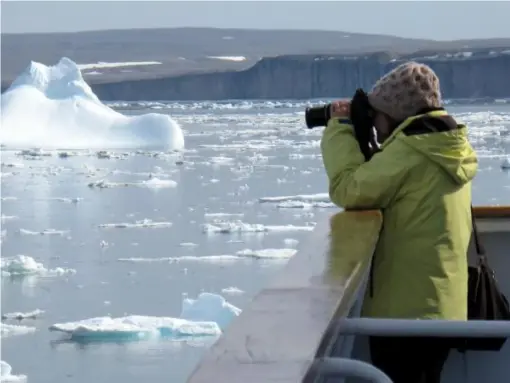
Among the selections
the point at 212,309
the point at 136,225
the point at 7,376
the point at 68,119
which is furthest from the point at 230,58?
the point at 7,376

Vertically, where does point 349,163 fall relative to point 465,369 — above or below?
above

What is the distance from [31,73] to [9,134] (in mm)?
1111

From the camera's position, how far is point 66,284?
652 centimetres

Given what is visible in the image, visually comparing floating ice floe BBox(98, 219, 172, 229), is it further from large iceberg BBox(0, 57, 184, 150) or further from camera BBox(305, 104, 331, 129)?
large iceberg BBox(0, 57, 184, 150)

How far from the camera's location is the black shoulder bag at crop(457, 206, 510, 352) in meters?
1.80

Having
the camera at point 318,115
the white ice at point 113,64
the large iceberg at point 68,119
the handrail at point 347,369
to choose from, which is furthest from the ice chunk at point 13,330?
the white ice at point 113,64

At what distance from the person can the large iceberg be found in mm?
16239

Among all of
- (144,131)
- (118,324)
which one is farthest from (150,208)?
(144,131)

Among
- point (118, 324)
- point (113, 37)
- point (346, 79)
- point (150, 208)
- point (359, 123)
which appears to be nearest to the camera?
point (359, 123)

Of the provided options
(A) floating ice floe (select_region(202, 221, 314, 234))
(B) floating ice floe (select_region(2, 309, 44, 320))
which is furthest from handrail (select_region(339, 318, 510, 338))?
(A) floating ice floe (select_region(202, 221, 314, 234))

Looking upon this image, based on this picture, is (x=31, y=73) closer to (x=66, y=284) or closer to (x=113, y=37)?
(x=66, y=284)

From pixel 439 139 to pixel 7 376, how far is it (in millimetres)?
3164

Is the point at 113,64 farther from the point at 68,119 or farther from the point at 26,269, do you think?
the point at 26,269

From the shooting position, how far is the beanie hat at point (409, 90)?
164 cm
